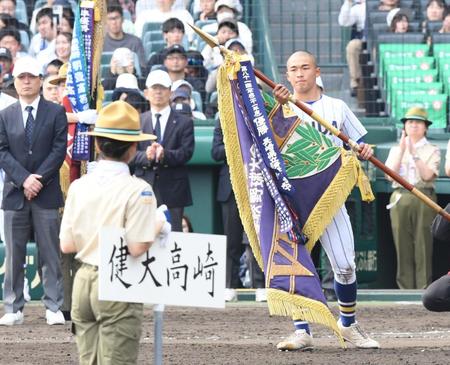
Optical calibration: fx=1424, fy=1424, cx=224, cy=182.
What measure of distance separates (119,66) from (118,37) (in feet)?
3.17

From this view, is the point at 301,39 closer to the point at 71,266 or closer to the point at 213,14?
the point at 213,14

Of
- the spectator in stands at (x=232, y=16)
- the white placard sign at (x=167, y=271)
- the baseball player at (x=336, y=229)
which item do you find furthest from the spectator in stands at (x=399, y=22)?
the white placard sign at (x=167, y=271)

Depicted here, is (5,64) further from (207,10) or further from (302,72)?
(302,72)

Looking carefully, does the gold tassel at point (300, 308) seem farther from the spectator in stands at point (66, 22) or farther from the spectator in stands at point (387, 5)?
the spectator in stands at point (387, 5)

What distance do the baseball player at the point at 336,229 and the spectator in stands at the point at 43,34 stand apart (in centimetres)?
692

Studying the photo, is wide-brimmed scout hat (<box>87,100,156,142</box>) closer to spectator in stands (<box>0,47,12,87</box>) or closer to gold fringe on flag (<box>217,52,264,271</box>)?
gold fringe on flag (<box>217,52,264,271</box>)

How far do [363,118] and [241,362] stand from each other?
274 inches

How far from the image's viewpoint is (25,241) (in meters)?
12.0

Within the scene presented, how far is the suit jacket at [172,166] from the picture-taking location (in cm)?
1330

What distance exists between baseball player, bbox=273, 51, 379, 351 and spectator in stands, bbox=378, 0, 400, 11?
22.6ft

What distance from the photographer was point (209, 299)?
694cm

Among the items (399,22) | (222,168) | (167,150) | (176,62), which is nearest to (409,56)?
(399,22)

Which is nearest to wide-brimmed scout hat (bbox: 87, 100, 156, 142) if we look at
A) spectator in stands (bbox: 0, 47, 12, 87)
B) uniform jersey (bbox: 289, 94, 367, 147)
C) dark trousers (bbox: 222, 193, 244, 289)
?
uniform jersey (bbox: 289, 94, 367, 147)

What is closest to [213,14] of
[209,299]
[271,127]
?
[271,127]
